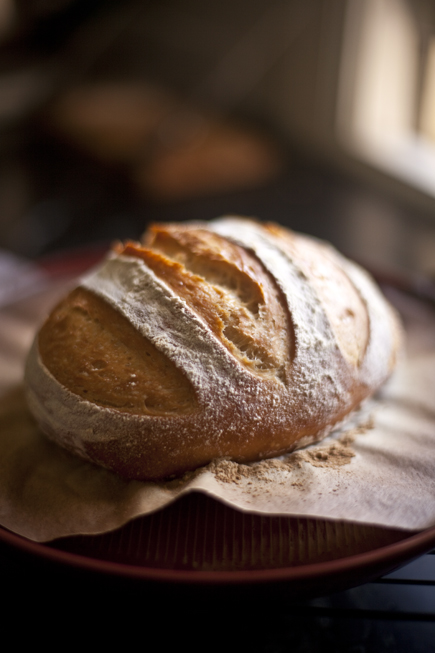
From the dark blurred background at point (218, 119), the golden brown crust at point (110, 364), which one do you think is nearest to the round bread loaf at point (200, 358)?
the golden brown crust at point (110, 364)

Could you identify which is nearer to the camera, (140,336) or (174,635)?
(174,635)

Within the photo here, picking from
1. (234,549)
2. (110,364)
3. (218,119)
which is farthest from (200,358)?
(218,119)

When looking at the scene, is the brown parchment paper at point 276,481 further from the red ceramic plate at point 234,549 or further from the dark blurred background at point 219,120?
the dark blurred background at point 219,120

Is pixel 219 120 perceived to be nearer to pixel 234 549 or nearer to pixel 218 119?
pixel 218 119

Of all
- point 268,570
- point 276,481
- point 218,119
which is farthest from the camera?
point 218,119

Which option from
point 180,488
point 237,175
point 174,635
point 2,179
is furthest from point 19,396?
point 2,179

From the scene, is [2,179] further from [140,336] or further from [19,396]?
[140,336]
